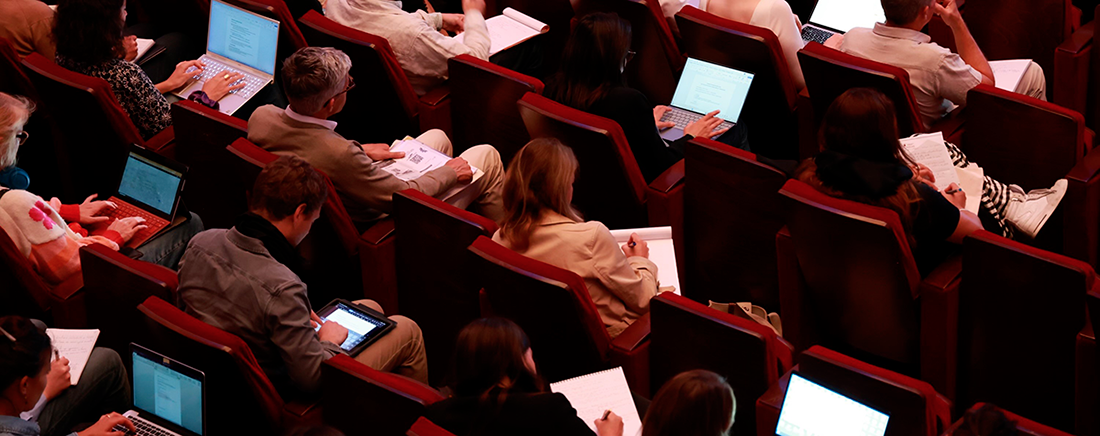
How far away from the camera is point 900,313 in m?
2.21

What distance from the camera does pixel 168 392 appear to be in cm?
204

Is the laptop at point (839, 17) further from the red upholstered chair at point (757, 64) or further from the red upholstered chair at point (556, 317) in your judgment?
the red upholstered chair at point (556, 317)

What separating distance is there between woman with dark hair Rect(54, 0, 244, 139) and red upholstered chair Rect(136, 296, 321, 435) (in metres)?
1.05

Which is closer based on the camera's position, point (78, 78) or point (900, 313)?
point (900, 313)

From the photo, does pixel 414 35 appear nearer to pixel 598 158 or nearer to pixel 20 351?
pixel 598 158

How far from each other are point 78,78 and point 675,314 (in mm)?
1613

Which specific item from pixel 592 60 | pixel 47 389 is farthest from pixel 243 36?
pixel 47 389

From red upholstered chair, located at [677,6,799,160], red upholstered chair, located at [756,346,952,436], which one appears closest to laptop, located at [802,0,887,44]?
red upholstered chair, located at [677,6,799,160]

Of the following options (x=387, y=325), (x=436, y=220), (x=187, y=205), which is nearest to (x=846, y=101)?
(x=436, y=220)

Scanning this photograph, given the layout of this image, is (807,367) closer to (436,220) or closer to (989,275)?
(989,275)

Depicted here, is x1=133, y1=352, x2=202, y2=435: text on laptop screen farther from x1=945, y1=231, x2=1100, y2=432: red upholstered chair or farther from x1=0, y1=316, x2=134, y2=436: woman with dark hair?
x1=945, y1=231, x2=1100, y2=432: red upholstered chair

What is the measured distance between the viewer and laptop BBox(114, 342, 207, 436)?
78.5 inches

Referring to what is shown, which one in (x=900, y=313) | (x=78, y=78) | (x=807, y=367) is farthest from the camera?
(x=78, y=78)

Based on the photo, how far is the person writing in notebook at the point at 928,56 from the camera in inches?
106
